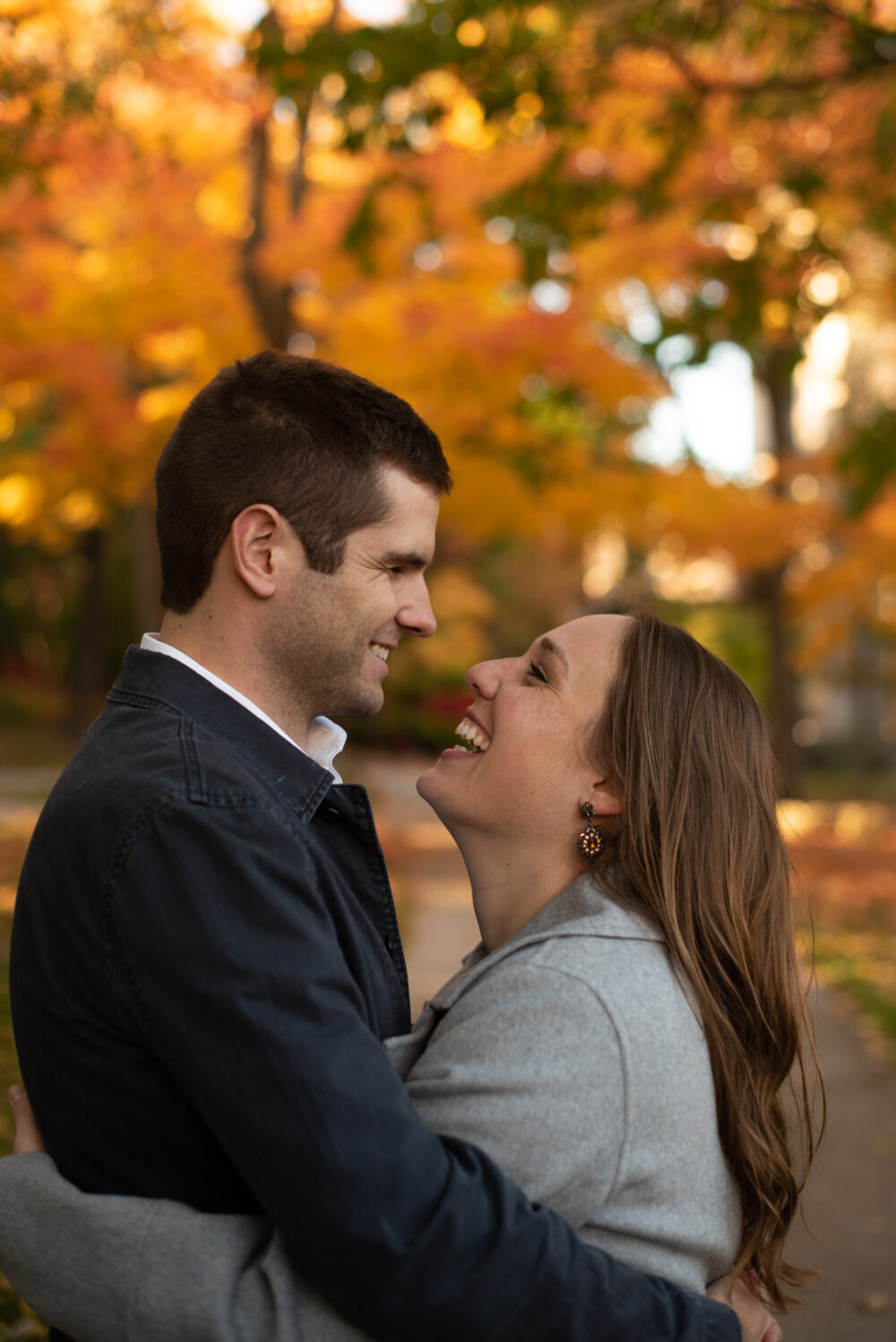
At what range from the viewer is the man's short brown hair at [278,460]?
204 cm

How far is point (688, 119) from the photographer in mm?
6883

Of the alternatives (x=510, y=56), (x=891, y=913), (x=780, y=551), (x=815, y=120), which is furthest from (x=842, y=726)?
(x=510, y=56)

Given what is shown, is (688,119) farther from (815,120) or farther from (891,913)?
(891,913)

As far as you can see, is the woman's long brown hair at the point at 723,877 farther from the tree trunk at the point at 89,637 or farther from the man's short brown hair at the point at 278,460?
the tree trunk at the point at 89,637

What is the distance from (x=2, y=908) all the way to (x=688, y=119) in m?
6.79

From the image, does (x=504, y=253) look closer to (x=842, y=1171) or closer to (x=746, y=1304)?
(x=842, y=1171)

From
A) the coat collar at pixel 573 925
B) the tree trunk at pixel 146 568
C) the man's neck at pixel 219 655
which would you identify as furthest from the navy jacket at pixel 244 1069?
the tree trunk at pixel 146 568

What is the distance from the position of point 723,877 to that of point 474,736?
1.94ft

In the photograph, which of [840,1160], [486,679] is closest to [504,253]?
[840,1160]

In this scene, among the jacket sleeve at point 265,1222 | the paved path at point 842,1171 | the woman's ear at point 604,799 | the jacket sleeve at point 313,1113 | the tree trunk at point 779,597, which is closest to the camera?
the jacket sleeve at point 313,1113

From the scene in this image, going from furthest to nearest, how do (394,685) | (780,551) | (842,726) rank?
(842,726) → (394,685) → (780,551)

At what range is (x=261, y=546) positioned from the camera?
6.70 ft

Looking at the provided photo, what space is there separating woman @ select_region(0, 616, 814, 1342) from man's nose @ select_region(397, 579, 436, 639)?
0.27m

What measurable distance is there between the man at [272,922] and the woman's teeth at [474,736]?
329mm
